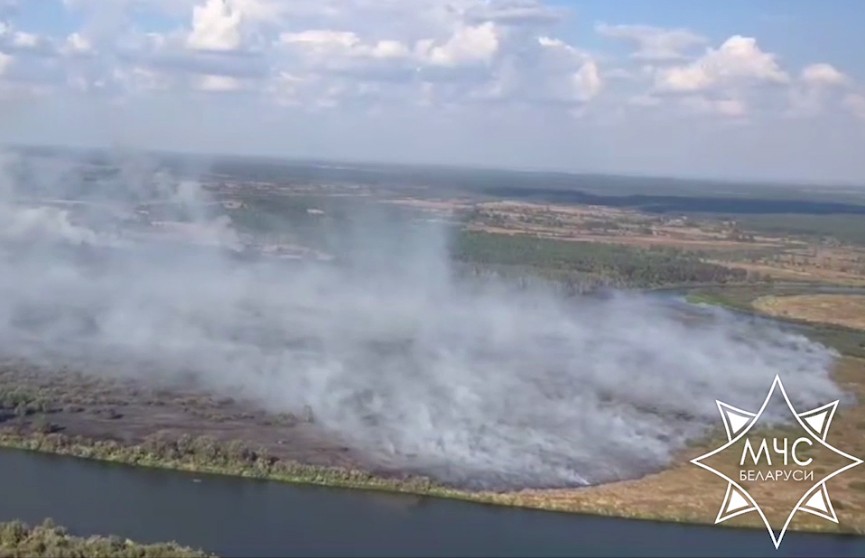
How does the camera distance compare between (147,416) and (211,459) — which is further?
(147,416)

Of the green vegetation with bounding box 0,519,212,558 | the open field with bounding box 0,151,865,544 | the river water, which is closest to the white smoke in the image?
the open field with bounding box 0,151,865,544

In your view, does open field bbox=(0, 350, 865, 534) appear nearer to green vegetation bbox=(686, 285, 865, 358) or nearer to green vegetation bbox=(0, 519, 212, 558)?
green vegetation bbox=(0, 519, 212, 558)

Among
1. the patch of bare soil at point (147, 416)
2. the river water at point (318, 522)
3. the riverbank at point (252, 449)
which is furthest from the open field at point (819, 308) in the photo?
the patch of bare soil at point (147, 416)

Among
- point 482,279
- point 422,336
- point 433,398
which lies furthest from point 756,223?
point 433,398

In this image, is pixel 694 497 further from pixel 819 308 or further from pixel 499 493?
pixel 819 308

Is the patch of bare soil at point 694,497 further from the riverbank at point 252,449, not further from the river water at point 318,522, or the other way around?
the river water at point 318,522

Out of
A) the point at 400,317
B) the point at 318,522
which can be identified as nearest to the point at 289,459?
the point at 318,522

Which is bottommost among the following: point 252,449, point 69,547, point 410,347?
point 252,449

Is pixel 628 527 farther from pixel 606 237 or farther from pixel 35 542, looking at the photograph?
pixel 606 237
